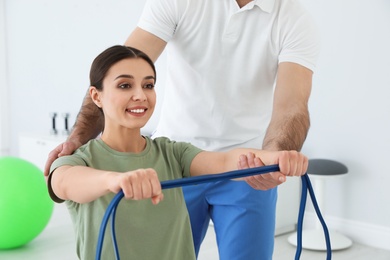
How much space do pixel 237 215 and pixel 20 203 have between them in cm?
181

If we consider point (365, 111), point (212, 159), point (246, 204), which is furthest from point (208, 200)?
point (365, 111)

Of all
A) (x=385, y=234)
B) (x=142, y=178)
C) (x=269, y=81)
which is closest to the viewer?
(x=142, y=178)

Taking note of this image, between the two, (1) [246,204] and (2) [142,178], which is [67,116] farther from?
(2) [142,178]

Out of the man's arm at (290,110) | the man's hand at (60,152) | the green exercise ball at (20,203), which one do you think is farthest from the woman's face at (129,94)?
the green exercise ball at (20,203)

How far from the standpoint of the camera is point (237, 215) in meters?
1.83

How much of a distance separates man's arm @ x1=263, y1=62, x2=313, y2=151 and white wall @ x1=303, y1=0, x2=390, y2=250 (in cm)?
172

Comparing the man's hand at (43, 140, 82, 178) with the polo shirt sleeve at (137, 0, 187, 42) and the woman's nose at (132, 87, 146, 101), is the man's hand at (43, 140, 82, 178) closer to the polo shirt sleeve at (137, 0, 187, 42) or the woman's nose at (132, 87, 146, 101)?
the woman's nose at (132, 87, 146, 101)

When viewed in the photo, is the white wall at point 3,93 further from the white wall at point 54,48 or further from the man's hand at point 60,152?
the man's hand at point 60,152

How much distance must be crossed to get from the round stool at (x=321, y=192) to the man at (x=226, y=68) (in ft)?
5.52

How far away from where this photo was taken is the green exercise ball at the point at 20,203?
3262mm

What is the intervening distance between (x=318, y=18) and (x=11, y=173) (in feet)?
6.65

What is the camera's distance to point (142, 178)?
42.5 inches

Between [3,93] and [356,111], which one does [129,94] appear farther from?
[3,93]

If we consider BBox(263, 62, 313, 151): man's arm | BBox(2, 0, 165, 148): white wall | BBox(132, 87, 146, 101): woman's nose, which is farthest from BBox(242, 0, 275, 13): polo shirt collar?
BBox(2, 0, 165, 148): white wall
